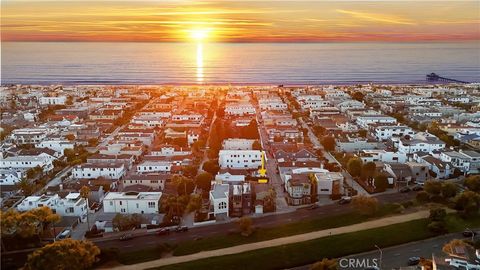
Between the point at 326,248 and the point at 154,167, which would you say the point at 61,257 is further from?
the point at 154,167

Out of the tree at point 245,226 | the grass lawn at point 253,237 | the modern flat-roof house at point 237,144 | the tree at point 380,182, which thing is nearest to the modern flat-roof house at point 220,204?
the tree at point 245,226

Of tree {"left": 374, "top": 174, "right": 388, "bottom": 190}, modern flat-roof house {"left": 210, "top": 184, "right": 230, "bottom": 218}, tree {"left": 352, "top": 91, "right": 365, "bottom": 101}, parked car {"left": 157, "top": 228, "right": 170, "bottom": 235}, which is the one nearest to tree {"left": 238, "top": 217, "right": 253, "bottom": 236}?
modern flat-roof house {"left": 210, "top": 184, "right": 230, "bottom": 218}

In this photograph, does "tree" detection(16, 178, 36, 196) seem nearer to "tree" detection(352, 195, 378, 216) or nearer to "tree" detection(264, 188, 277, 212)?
"tree" detection(264, 188, 277, 212)

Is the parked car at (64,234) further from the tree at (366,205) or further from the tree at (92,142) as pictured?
the tree at (92,142)

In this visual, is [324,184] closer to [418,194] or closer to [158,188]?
[418,194]

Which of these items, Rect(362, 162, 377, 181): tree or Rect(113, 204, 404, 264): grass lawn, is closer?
Rect(113, 204, 404, 264): grass lawn
